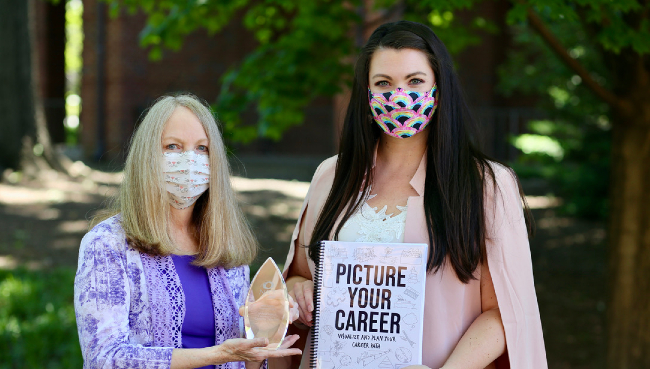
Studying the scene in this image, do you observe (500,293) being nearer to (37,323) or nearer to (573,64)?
(573,64)

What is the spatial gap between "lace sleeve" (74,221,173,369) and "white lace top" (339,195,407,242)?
84 centimetres

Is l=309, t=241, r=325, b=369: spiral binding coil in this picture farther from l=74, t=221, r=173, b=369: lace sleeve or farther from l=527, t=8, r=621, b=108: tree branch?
l=527, t=8, r=621, b=108: tree branch

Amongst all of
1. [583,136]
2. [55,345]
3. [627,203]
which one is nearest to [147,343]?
[55,345]

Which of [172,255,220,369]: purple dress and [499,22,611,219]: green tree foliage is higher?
[499,22,611,219]: green tree foliage

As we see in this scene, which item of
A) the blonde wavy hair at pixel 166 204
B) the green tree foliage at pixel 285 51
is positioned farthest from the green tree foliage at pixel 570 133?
the blonde wavy hair at pixel 166 204

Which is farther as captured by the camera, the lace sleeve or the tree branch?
the tree branch

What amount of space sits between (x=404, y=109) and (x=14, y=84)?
455 inches

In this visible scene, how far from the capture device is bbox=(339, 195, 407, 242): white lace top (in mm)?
2707

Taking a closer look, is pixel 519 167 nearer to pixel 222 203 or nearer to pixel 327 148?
pixel 327 148

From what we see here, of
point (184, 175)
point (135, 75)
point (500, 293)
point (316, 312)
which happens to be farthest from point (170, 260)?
point (135, 75)

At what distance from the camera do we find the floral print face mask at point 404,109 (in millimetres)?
2666

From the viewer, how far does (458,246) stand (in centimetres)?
256

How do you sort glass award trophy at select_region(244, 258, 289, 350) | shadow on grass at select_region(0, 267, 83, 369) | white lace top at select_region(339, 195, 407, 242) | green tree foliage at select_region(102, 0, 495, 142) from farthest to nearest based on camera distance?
1. green tree foliage at select_region(102, 0, 495, 142)
2. shadow on grass at select_region(0, 267, 83, 369)
3. white lace top at select_region(339, 195, 407, 242)
4. glass award trophy at select_region(244, 258, 289, 350)

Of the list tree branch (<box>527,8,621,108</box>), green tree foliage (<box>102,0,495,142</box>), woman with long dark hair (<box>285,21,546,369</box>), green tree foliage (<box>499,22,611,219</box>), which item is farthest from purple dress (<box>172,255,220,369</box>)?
green tree foliage (<box>499,22,611,219</box>)
